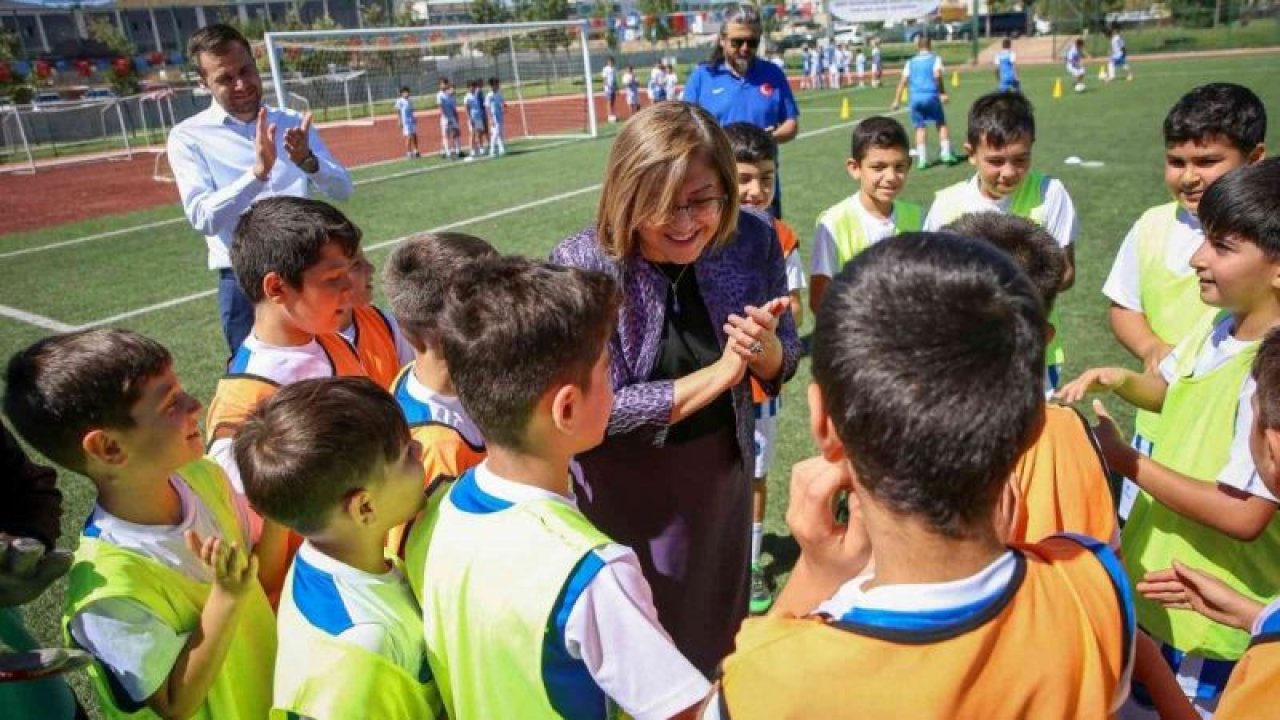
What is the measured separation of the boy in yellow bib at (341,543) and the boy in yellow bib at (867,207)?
2.68 meters

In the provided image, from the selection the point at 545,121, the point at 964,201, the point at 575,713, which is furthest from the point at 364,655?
the point at 545,121

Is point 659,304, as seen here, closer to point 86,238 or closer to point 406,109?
point 86,238

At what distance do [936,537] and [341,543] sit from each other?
4.21ft

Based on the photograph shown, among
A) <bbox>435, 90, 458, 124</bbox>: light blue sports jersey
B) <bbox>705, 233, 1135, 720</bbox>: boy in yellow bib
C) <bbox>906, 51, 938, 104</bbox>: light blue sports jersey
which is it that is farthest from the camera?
<bbox>435, 90, 458, 124</bbox>: light blue sports jersey

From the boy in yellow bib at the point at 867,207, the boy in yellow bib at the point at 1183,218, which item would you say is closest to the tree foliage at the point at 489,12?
the boy in yellow bib at the point at 867,207

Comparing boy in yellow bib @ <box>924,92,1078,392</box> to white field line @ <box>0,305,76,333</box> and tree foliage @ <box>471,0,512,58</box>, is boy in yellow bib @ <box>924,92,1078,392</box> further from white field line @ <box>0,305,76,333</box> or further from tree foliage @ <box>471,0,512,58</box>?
tree foliage @ <box>471,0,512,58</box>

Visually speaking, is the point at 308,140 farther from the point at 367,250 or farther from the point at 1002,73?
the point at 1002,73

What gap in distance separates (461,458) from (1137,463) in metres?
1.78

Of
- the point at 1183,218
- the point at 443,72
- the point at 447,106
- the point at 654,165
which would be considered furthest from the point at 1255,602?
the point at 443,72

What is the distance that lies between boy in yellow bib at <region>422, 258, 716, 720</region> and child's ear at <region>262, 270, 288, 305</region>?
1.24m

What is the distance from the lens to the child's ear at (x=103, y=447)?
6.49 feet

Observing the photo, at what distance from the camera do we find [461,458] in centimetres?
233

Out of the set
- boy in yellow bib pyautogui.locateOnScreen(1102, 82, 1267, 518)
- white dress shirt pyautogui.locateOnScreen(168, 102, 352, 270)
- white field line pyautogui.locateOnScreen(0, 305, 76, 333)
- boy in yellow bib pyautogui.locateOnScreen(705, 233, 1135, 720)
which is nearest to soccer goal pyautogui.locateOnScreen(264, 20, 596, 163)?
white field line pyautogui.locateOnScreen(0, 305, 76, 333)

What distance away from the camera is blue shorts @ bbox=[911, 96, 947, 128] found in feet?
48.3
